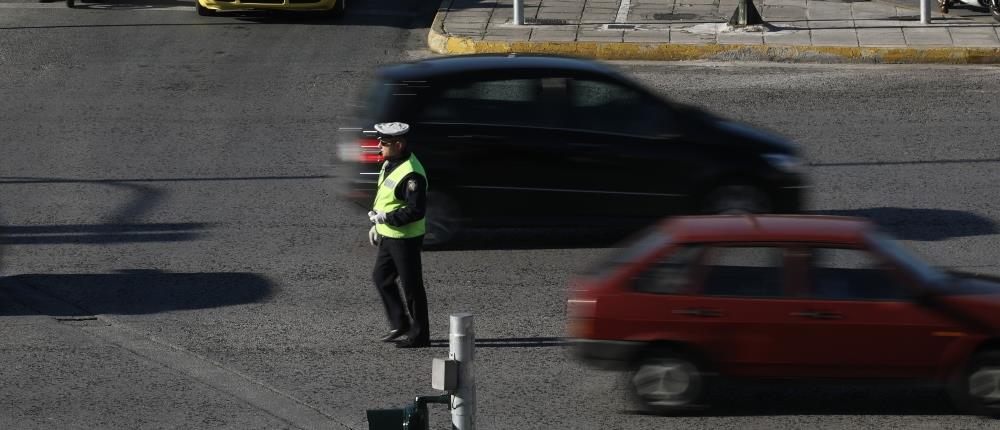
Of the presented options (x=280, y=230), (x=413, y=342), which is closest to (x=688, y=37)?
(x=280, y=230)

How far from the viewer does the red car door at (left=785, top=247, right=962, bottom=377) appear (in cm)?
817

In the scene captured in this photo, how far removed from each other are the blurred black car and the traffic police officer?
259 centimetres

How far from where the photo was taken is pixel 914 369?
8227mm

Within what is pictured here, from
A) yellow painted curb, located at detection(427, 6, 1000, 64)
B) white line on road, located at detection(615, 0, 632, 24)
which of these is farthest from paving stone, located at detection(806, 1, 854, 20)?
white line on road, located at detection(615, 0, 632, 24)

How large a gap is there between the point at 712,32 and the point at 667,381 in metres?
13.1

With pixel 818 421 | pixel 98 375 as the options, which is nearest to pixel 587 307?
pixel 818 421

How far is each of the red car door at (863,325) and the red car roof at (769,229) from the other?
0.11 meters

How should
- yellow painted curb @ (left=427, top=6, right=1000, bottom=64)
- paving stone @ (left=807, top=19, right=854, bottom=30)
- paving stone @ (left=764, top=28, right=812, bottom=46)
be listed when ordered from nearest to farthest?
yellow painted curb @ (left=427, top=6, right=1000, bottom=64)
paving stone @ (left=764, top=28, right=812, bottom=46)
paving stone @ (left=807, top=19, right=854, bottom=30)

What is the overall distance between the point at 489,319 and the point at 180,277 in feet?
9.28

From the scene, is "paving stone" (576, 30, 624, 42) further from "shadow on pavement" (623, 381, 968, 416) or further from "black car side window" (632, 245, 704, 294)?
"black car side window" (632, 245, 704, 294)

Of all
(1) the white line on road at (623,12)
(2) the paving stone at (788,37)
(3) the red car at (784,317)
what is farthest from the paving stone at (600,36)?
(3) the red car at (784,317)

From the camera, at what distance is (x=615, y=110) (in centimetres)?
1262

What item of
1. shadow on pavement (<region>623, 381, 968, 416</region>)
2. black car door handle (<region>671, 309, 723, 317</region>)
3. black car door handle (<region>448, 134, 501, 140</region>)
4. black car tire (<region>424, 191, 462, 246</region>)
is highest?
black car door handle (<region>448, 134, 501, 140</region>)

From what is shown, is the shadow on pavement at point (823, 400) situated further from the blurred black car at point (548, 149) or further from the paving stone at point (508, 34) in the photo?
the paving stone at point (508, 34)
